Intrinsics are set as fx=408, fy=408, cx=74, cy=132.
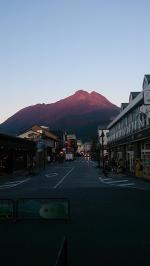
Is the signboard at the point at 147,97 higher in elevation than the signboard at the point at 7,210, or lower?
higher

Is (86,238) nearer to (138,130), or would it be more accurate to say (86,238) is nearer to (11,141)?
(138,130)

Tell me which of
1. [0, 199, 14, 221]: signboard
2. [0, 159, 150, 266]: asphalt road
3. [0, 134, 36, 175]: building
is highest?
[0, 134, 36, 175]: building

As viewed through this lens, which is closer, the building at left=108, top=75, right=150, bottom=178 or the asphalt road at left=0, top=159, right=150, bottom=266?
the asphalt road at left=0, top=159, right=150, bottom=266

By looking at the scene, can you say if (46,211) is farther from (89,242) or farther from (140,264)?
(140,264)

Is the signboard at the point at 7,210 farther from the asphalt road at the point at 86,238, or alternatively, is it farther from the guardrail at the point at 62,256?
the guardrail at the point at 62,256

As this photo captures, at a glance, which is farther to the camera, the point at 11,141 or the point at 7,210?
the point at 11,141

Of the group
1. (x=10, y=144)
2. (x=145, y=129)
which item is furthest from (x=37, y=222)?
(x=10, y=144)

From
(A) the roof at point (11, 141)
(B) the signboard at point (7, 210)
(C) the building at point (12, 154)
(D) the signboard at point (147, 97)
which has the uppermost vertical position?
(D) the signboard at point (147, 97)

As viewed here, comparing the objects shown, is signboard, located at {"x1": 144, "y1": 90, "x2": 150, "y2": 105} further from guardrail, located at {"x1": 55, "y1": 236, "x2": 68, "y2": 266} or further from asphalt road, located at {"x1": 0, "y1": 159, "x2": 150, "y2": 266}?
guardrail, located at {"x1": 55, "y1": 236, "x2": 68, "y2": 266}

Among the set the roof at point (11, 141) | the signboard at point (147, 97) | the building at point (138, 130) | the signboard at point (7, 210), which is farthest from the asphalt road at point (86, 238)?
the roof at point (11, 141)

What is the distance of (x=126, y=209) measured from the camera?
20062 mm

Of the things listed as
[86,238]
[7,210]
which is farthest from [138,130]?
[86,238]

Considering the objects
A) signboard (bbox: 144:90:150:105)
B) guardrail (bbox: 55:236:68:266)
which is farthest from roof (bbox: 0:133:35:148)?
guardrail (bbox: 55:236:68:266)

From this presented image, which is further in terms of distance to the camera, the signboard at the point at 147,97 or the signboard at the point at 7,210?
the signboard at the point at 147,97
